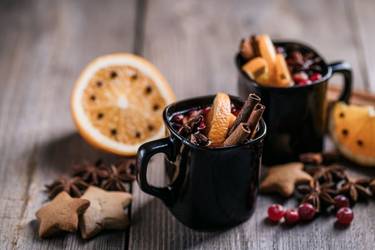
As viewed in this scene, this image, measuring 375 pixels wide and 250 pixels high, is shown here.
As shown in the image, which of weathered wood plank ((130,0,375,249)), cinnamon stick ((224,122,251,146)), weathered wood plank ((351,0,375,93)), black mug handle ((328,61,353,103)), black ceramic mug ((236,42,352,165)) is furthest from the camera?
weathered wood plank ((351,0,375,93))

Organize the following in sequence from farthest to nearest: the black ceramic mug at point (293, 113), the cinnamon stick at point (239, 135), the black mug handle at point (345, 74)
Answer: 1. the black mug handle at point (345, 74)
2. the black ceramic mug at point (293, 113)
3. the cinnamon stick at point (239, 135)


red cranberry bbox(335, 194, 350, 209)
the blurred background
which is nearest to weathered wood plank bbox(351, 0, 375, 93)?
the blurred background

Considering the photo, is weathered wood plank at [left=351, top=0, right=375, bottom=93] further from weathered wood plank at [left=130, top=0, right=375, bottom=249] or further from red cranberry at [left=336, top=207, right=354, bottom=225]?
red cranberry at [left=336, top=207, right=354, bottom=225]

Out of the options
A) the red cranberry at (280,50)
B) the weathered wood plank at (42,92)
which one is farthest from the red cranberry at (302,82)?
the weathered wood plank at (42,92)

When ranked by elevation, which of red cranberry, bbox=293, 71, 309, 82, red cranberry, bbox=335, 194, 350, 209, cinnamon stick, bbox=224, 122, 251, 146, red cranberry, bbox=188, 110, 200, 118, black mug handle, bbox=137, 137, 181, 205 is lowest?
red cranberry, bbox=335, 194, 350, 209

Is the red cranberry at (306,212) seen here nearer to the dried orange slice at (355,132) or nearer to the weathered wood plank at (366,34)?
the dried orange slice at (355,132)

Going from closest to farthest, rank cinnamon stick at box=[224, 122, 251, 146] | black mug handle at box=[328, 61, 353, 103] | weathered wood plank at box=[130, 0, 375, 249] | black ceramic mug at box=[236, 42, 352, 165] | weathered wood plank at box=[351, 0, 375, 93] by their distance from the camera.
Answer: cinnamon stick at box=[224, 122, 251, 146] → weathered wood plank at box=[130, 0, 375, 249] → black ceramic mug at box=[236, 42, 352, 165] → black mug handle at box=[328, 61, 353, 103] → weathered wood plank at box=[351, 0, 375, 93]

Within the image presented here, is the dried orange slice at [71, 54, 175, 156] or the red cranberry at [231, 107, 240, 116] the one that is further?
the dried orange slice at [71, 54, 175, 156]
